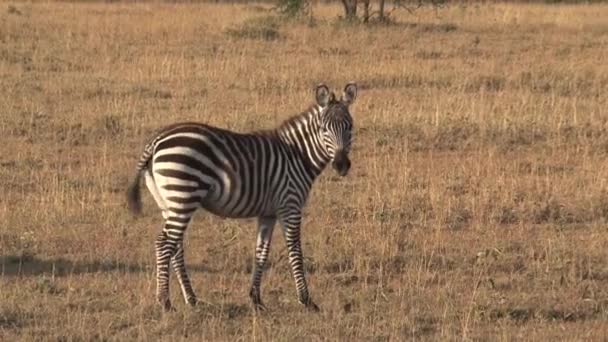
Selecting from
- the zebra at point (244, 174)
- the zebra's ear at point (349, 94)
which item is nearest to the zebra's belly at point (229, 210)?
the zebra at point (244, 174)

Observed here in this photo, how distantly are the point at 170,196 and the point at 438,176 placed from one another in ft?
17.0

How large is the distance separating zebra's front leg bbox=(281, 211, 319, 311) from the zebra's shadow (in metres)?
1.19

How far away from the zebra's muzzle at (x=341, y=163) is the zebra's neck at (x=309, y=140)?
0.19 metres

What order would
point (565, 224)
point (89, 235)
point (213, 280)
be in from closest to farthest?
1. point (213, 280)
2. point (89, 235)
3. point (565, 224)

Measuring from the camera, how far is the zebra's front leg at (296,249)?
7.29 meters

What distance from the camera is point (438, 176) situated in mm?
11648

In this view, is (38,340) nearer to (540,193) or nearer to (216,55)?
(540,193)

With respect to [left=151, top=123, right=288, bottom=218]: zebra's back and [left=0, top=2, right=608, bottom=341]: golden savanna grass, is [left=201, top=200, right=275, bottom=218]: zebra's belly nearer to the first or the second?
[left=151, top=123, right=288, bottom=218]: zebra's back

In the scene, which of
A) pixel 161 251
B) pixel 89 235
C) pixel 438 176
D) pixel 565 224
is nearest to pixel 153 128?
pixel 438 176

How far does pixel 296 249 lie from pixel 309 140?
0.69 metres

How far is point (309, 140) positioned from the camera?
24.6 feet

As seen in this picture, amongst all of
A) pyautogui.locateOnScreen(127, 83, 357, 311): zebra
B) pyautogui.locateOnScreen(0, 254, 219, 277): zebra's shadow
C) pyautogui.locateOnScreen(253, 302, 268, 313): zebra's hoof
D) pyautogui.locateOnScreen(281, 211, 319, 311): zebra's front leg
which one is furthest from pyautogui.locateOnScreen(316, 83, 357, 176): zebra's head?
pyautogui.locateOnScreen(0, 254, 219, 277): zebra's shadow

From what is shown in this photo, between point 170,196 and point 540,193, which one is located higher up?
point 170,196

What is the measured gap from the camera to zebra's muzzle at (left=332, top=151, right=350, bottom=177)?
7.18 m
